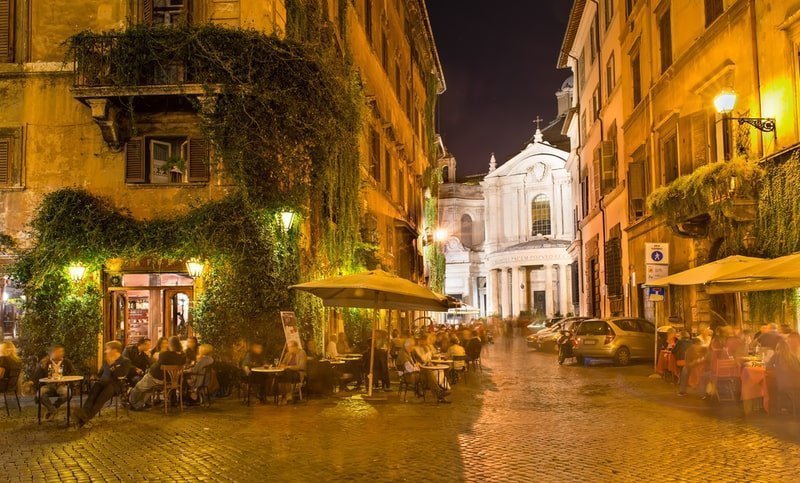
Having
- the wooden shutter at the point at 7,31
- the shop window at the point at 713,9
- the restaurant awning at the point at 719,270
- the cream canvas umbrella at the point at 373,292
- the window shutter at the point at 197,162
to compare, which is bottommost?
the cream canvas umbrella at the point at 373,292

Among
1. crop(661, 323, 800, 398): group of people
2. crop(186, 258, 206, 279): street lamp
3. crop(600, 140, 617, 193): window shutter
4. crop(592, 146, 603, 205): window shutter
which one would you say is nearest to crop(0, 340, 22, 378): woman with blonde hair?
crop(186, 258, 206, 279): street lamp

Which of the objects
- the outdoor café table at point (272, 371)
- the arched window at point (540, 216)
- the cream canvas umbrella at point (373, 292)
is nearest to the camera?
the outdoor café table at point (272, 371)

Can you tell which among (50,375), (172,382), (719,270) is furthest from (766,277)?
(50,375)

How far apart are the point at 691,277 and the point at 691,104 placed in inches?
273

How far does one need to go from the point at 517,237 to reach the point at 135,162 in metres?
50.0

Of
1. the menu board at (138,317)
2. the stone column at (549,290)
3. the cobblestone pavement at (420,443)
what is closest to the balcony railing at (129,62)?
the menu board at (138,317)

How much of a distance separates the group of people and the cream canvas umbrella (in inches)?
202

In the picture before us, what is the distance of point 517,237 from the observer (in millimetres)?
65000

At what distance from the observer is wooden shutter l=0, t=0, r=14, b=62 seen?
17.8 m

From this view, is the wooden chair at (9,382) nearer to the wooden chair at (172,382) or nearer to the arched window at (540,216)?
the wooden chair at (172,382)

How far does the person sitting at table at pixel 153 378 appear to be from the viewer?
1360cm

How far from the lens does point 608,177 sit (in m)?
32.2

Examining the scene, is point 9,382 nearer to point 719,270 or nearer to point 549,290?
point 719,270

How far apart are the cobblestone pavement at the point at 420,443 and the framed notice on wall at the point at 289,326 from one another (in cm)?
150
